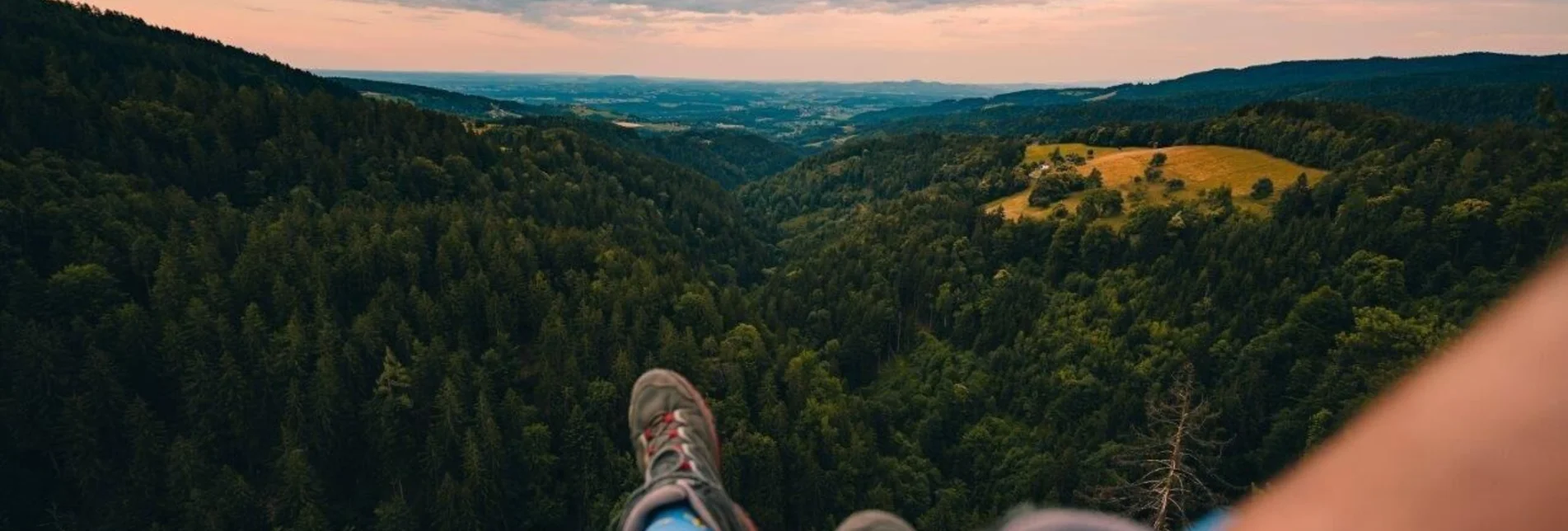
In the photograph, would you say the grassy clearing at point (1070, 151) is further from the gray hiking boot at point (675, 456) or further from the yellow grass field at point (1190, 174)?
the gray hiking boot at point (675, 456)

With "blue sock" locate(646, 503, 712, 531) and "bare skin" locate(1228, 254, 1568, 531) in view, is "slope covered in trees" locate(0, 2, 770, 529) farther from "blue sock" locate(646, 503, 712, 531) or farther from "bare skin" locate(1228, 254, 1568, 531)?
"bare skin" locate(1228, 254, 1568, 531)

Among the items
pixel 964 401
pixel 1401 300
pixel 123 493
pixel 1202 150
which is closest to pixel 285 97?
pixel 123 493

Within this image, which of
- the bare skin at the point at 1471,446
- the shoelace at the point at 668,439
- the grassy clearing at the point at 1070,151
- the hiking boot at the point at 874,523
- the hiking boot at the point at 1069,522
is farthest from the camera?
the grassy clearing at the point at 1070,151

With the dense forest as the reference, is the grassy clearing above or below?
above

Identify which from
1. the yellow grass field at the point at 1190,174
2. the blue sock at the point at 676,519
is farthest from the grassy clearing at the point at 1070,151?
the blue sock at the point at 676,519

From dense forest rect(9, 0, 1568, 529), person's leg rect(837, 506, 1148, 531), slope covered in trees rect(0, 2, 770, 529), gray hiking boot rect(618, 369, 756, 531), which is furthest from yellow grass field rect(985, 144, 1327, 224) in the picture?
person's leg rect(837, 506, 1148, 531)

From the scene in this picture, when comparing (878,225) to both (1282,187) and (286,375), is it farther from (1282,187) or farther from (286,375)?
(286,375)
